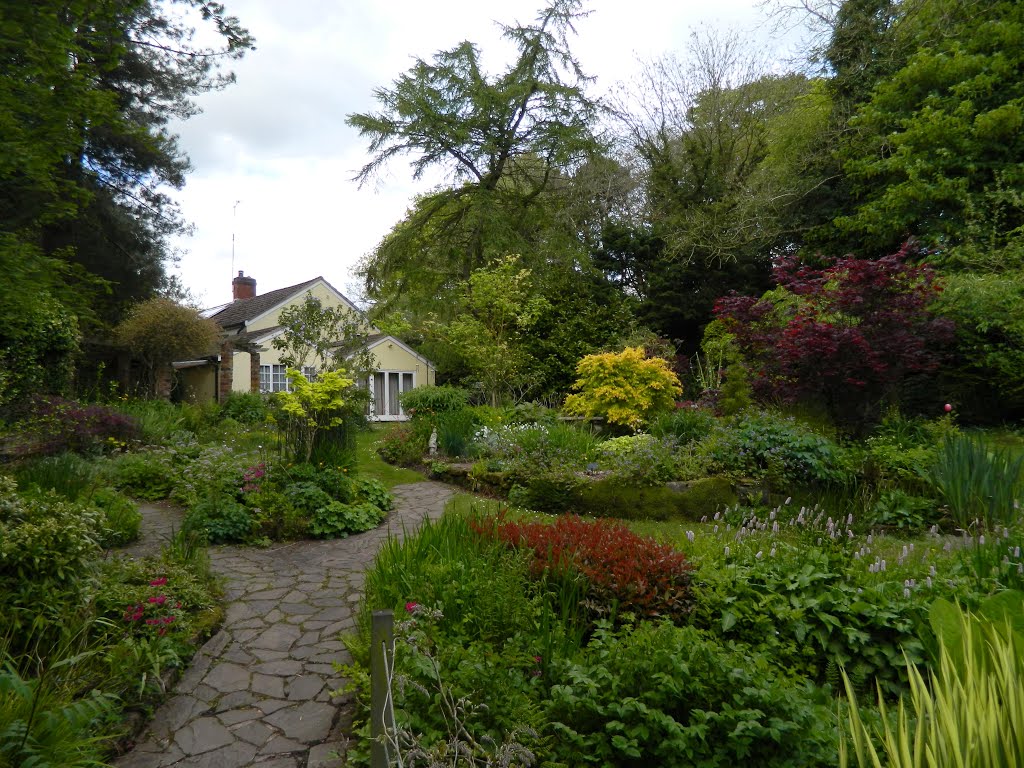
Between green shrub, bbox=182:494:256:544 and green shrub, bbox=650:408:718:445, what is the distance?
5587mm

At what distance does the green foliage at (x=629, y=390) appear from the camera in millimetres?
11148

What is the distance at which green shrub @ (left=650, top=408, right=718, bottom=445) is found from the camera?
350 inches

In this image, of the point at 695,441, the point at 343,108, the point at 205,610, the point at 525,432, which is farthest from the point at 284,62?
the point at 343,108

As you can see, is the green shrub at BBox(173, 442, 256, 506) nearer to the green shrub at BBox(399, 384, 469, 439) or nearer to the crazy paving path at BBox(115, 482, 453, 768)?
the crazy paving path at BBox(115, 482, 453, 768)

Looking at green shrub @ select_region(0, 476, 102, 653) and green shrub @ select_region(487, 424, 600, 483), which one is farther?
green shrub @ select_region(487, 424, 600, 483)

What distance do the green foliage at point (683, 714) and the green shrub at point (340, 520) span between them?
426 cm

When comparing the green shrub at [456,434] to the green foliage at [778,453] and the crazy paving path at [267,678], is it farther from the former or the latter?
the crazy paving path at [267,678]

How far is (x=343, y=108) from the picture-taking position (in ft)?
64.2

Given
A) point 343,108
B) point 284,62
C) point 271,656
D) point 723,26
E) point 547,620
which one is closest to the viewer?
point 547,620

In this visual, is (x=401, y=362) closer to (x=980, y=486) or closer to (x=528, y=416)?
(x=528, y=416)

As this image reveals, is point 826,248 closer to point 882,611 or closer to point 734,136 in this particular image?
point 734,136

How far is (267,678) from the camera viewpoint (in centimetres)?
346

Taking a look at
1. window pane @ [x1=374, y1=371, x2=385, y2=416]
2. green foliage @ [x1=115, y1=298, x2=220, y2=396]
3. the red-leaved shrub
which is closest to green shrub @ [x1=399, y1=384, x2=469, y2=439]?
green foliage @ [x1=115, y1=298, x2=220, y2=396]

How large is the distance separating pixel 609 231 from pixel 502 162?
4249mm
